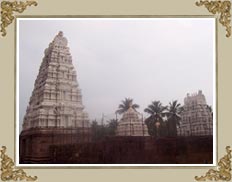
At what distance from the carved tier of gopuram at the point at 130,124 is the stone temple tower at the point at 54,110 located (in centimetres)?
35

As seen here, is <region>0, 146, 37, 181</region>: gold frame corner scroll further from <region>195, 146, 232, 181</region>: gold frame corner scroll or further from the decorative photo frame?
<region>195, 146, 232, 181</region>: gold frame corner scroll

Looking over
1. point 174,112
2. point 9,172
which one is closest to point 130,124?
point 174,112

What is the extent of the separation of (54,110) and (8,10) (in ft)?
3.75

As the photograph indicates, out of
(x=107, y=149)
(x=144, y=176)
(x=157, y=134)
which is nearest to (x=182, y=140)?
(x=157, y=134)

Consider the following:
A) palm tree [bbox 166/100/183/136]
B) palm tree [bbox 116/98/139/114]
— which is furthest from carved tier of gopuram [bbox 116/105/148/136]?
palm tree [bbox 166/100/183/136]

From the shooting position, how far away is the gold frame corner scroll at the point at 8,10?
11.3 feet

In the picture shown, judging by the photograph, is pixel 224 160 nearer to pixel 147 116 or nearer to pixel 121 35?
pixel 147 116

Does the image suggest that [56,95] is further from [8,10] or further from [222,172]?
[222,172]

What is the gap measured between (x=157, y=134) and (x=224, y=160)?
727 mm

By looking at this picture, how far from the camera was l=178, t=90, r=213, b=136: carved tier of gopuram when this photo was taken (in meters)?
3.44

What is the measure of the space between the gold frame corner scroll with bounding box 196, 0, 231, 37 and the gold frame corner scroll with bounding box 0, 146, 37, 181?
249 cm

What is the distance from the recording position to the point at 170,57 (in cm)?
351

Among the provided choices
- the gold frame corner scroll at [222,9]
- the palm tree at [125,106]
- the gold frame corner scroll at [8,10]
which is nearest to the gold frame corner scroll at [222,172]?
the palm tree at [125,106]

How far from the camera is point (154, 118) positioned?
3463mm
